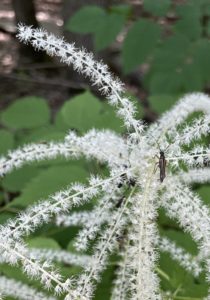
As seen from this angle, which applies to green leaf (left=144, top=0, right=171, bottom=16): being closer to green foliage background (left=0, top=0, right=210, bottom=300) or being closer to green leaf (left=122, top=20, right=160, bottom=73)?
green foliage background (left=0, top=0, right=210, bottom=300)

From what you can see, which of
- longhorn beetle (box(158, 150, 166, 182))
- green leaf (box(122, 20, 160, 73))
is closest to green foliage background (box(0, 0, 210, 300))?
green leaf (box(122, 20, 160, 73))

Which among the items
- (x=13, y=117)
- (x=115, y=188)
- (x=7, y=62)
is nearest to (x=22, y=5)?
(x=7, y=62)

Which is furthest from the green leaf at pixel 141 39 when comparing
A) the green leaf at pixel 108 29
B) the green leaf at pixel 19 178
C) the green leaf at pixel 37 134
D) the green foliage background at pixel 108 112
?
the green leaf at pixel 19 178

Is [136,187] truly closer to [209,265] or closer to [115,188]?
[115,188]

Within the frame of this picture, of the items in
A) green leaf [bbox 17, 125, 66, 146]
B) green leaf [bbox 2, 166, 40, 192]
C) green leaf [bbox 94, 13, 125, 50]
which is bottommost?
green leaf [bbox 2, 166, 40, 192]

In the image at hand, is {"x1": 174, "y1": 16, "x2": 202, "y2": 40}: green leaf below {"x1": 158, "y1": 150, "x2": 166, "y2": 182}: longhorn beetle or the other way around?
the other way around

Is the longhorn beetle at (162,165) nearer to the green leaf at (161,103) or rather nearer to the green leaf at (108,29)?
the green leaf at (161,103)

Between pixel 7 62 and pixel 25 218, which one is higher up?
pixel 7 62
